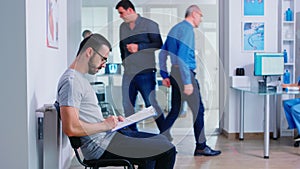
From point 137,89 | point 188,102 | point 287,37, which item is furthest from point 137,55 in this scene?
point 287,37

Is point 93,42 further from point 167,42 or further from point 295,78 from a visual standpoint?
point 295,78

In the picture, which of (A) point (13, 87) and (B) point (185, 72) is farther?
(B) point (185, 72)

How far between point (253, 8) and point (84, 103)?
354 cm

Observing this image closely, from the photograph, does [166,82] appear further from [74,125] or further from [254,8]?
[74,125]

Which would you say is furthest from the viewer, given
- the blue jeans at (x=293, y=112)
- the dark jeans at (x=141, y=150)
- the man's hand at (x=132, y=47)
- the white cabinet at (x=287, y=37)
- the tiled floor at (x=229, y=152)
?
the white cabinet at (x=287, y=37)

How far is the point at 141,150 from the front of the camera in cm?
248

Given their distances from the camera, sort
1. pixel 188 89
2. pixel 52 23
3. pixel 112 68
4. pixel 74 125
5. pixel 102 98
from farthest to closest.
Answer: pixel 112 68 < pixel 102 98 < pixel 188 89 < pixel 52 23 < pixel 74 125

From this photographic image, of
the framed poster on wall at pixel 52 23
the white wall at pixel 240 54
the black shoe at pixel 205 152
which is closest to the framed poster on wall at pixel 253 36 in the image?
the white wall at pixel 240 54

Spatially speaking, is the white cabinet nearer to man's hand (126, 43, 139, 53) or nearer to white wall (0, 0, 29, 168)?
man's hand (126, 43, 139, 53)

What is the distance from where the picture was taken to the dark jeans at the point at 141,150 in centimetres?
247

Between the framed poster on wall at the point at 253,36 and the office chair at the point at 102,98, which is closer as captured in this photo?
the office chair at the point at 102,98

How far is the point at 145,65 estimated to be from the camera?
13.4 ft

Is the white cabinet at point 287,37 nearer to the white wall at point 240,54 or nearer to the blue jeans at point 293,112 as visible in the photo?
the white wall at point 240,54

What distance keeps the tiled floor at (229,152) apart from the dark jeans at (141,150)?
1.40 meters
